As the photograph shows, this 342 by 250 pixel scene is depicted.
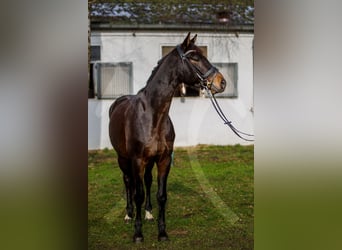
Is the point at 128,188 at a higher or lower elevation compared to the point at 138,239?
higher

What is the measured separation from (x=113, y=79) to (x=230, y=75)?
1860 mm

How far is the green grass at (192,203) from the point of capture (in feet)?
11.0

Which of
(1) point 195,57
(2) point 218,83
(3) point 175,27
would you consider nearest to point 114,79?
(3) point 175,27

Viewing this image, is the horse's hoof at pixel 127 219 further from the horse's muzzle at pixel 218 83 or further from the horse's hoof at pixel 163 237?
the horse's muzzle at pixel 218 83

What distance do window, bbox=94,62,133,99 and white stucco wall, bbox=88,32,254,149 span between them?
0.08m

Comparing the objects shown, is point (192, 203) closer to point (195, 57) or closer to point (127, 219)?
point (127, 219)

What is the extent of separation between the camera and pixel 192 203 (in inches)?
187

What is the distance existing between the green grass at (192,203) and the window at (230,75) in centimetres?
88

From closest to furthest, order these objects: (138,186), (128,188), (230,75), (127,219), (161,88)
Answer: (161,88) → (138,186) → (127,219) → (128,188) → (230,75)

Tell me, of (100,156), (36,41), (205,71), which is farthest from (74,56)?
(100,156)

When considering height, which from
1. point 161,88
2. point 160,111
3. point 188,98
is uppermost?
point 161,88

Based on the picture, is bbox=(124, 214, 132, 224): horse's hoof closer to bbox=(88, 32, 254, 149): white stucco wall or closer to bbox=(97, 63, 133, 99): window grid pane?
bbox=(88, 32, 254, 149): white stucco wall

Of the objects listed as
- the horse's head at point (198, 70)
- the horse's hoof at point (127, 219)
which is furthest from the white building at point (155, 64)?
the horse's head at point (198, 70)

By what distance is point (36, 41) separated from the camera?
1725 mm
